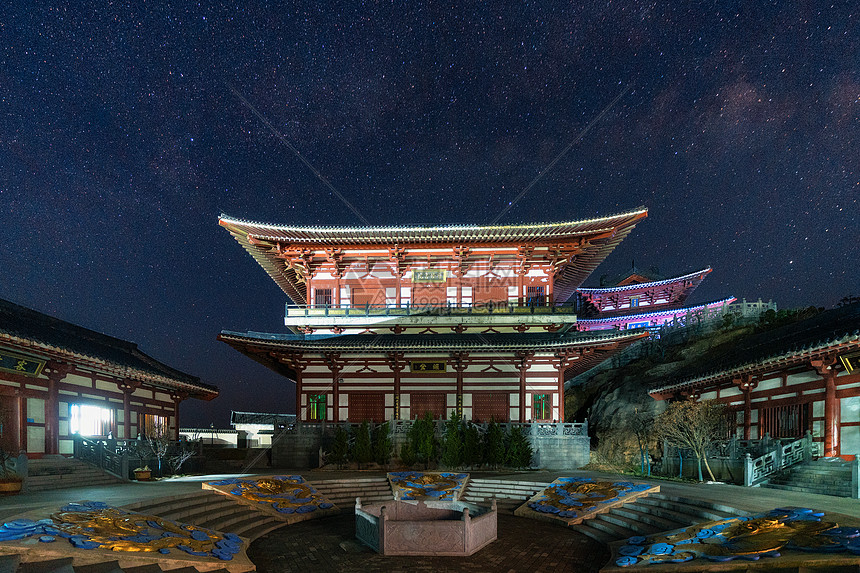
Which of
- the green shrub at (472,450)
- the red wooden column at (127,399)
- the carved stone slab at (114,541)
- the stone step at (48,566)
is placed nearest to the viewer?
the stone step at (48,566)

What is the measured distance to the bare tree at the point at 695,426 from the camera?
1984 centimetres

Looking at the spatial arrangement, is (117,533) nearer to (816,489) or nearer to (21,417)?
(21,417)

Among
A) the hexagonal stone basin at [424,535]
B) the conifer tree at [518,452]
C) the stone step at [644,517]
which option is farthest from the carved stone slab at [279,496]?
the stone step at [644,517]

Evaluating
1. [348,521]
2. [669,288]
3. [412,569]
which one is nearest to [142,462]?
[348,521]

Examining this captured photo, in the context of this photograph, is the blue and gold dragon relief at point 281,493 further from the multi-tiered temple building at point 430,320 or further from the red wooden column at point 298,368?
the red wooden column at point 298,368

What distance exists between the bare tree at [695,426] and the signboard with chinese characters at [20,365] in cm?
2300

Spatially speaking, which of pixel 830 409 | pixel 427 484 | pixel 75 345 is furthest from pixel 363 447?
pixel 830 409

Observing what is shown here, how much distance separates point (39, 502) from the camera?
1270 centimetres

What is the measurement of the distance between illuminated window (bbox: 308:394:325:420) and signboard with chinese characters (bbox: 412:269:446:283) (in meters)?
7.92

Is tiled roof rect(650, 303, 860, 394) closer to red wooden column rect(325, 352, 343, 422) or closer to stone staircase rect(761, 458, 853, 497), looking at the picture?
stone staircase rect(761, 458, 853, 497)

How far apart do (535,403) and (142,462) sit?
17.5 m

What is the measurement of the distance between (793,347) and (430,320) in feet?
51.3

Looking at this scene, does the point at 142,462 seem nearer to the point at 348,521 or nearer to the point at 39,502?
the point at 39,502

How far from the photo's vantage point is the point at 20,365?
16.8 metres
